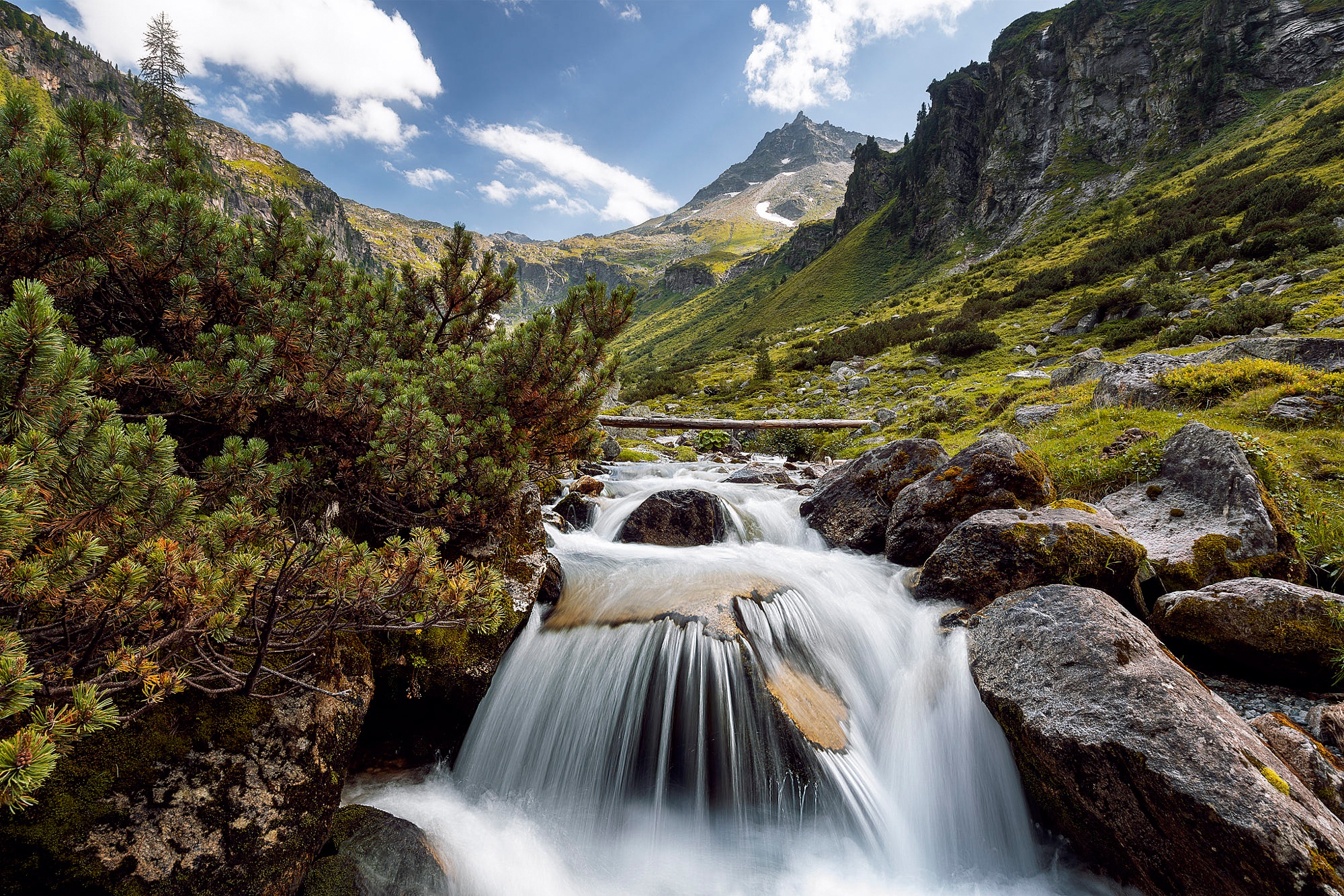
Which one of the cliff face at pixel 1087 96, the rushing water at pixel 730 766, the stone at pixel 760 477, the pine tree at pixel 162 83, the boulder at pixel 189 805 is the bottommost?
the rushing water at pixel 730 766

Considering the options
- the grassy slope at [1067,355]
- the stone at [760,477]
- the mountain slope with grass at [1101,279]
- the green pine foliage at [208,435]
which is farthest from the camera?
the stone at [760,477]

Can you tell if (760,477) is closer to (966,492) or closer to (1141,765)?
(966,492)

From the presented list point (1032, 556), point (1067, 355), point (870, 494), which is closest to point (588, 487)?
point (870, 494)

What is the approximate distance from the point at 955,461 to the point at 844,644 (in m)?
4.24

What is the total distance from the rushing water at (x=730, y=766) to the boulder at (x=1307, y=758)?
178 centimetres

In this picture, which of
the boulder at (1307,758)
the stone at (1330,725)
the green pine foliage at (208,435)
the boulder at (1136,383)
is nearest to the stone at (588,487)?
the green pine foliage at (208,435)

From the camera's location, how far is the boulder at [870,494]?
9992 millimetres

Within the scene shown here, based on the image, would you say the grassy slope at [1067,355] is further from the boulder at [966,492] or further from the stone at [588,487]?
the stone at [588,487]

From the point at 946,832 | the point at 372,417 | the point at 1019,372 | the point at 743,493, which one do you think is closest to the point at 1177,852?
the point at 946,832

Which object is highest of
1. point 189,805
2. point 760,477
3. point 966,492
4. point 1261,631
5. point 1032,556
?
point 966,492

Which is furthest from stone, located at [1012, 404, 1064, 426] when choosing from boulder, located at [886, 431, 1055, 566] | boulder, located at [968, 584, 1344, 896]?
boulder, located at [968, 584, 1344, 896]

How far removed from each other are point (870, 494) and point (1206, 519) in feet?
16.2

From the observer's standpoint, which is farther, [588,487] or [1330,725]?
[588,487]

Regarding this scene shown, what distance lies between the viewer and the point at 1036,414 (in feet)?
43.1
